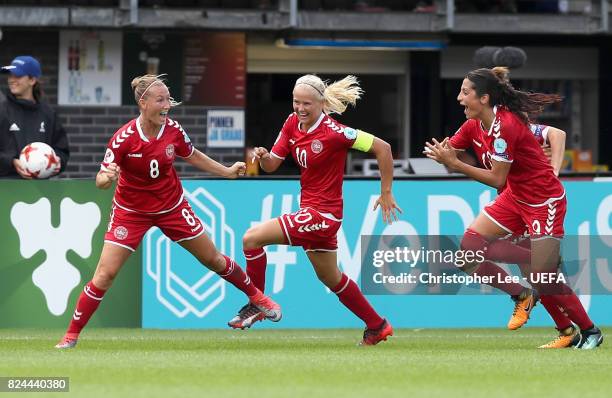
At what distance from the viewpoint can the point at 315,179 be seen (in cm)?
1085

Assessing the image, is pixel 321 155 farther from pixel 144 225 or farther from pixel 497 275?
pixel 497 275

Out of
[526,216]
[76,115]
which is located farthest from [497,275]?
[76,115]

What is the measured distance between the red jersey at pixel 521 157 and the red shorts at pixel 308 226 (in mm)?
1249

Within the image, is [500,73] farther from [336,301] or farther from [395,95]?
[395,95]

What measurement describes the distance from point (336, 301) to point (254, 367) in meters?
4.38

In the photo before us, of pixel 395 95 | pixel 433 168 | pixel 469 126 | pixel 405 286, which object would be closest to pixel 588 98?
pixel 395 95

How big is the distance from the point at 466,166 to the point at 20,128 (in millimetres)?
4830

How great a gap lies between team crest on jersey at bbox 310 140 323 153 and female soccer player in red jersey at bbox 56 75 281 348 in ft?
2.23

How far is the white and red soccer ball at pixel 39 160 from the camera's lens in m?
13.3

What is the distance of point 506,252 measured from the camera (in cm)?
1116

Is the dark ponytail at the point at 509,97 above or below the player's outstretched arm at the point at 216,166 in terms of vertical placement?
above

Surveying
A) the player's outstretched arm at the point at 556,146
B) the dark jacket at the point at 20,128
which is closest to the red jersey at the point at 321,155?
the player's outstretched arm at the point at 556,146

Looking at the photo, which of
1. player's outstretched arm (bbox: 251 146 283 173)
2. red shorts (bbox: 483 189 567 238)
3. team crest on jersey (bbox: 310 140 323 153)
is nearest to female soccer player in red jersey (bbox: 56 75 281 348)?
player's outstretched arm (bbox: 251 146 283 173)

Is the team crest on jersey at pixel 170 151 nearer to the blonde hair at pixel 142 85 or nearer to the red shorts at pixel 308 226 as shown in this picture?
the blonde hair at pixel 142 85
